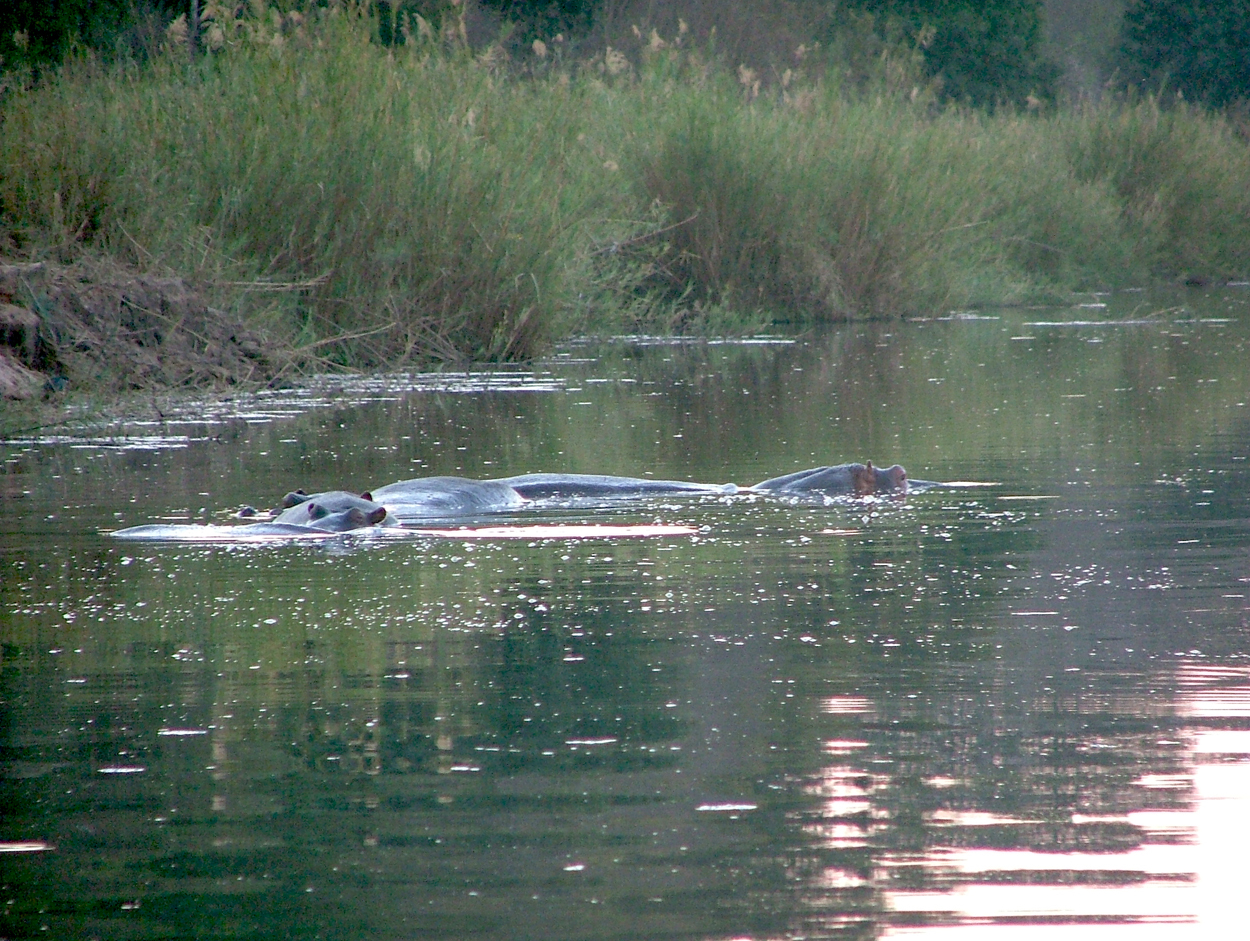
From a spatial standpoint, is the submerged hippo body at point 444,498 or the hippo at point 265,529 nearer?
the hippo at point 265,529

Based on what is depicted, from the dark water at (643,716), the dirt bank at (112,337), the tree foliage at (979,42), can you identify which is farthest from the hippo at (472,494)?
the tree foliage at (979,42)

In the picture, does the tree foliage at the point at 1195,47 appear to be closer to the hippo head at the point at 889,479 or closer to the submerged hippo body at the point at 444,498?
the hippo head at the point at 889,479

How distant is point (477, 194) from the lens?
13.4 m

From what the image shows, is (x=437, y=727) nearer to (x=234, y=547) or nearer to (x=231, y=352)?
(x=234, y=547)

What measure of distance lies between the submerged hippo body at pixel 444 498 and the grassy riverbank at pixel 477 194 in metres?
4.20

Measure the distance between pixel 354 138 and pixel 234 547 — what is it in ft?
23.7

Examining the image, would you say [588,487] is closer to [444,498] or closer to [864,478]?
[444,498]

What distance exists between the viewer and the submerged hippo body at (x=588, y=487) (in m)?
7.49

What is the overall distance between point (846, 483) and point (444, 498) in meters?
1.49

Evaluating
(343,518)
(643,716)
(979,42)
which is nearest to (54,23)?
(343,518)

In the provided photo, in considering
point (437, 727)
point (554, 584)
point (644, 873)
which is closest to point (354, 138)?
point (554, 584)

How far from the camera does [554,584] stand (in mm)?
5562

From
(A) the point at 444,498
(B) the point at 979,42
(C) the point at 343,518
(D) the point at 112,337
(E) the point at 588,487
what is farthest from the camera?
(B) the point at 979,42

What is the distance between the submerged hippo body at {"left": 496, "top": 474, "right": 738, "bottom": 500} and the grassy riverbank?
4.26 m
